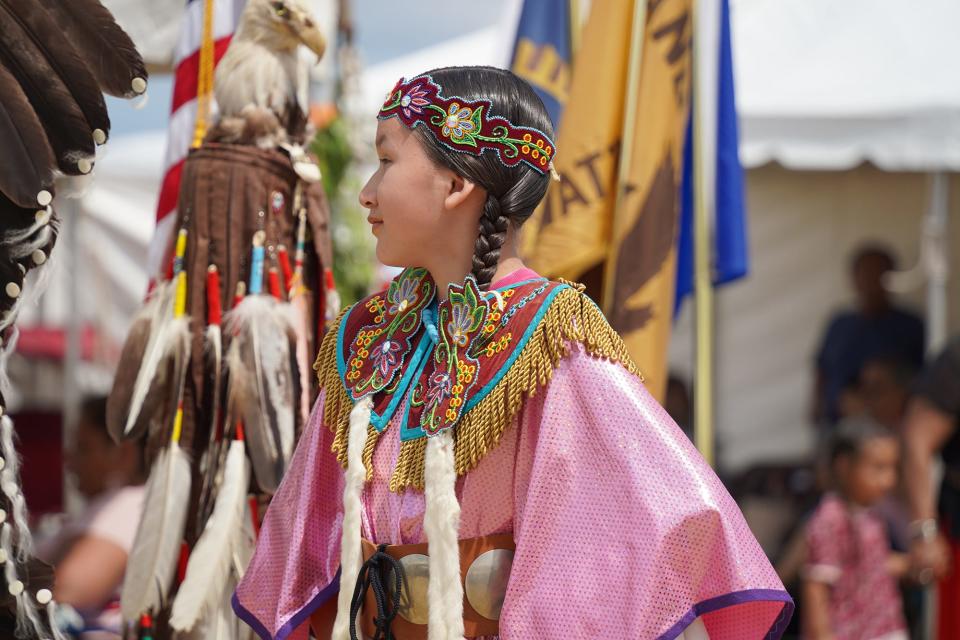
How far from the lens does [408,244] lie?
75.3 inches

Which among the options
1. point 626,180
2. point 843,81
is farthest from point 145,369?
point 843,81

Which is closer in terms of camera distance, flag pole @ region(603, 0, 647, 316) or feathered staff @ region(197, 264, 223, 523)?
feathered staff @ region(197, 264, 223, 523)

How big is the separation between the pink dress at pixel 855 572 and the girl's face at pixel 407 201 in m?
3.15

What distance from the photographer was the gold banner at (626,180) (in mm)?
3334

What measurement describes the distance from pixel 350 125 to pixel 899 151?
8.07 ft

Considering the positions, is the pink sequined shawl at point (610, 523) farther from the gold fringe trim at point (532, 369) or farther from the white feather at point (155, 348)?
the white feather at point (155, 348)

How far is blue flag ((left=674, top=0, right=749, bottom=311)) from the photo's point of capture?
3.69m

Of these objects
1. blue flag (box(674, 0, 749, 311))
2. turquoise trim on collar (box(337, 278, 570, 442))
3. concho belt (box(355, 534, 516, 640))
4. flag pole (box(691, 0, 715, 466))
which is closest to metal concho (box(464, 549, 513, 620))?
concho belt (box(355, 534, 516, 640))

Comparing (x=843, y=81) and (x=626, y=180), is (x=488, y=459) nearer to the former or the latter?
(x=626, y=180)

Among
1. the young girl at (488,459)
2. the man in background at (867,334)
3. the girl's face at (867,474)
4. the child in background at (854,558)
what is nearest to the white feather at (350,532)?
the young girl at (488,459)

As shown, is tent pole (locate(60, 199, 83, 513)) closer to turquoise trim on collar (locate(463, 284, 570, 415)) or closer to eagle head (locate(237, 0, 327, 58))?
eagle head (locate(237, 0, 327, 58))

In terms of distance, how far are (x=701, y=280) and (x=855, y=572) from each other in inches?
67.0

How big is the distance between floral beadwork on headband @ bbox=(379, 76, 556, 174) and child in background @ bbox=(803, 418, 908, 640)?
124 inches

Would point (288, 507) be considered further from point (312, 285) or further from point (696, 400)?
point (696, 400)
